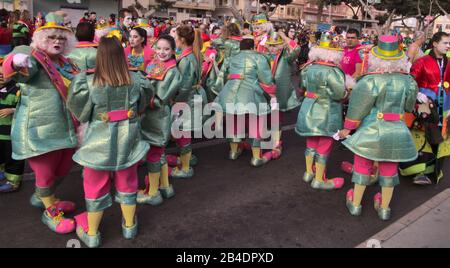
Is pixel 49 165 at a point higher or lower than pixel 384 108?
lower

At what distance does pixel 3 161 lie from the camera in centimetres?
448

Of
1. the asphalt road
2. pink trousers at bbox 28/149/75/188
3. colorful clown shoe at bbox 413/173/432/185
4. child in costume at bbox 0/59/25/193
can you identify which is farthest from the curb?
child in costume at bbox 0/59/25/193

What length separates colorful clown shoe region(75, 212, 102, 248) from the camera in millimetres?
3359

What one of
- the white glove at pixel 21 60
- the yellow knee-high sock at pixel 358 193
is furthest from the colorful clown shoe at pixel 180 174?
the white glove at pixel 21 60

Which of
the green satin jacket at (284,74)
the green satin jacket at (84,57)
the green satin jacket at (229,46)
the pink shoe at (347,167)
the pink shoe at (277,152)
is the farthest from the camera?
the green satin jacket at (229,46)

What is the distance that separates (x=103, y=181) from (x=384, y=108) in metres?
2.67

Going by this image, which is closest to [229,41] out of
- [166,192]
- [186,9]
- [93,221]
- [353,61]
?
[353,61]

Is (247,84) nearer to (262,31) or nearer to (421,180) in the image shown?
(262,31)

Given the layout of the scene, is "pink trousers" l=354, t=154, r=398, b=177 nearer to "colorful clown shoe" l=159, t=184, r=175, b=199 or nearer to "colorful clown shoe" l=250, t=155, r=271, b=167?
"colorful clown shoe" l=250, t=155, r=271, b=167

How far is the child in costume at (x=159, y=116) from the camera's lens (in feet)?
12.7

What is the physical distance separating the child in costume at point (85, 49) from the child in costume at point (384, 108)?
2.77 metres

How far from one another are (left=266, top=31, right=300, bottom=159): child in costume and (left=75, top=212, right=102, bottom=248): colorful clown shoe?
3183 mm

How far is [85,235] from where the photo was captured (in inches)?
134

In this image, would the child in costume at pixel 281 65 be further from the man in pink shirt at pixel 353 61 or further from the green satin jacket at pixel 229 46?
the green satin jacket at pixel 229 46
